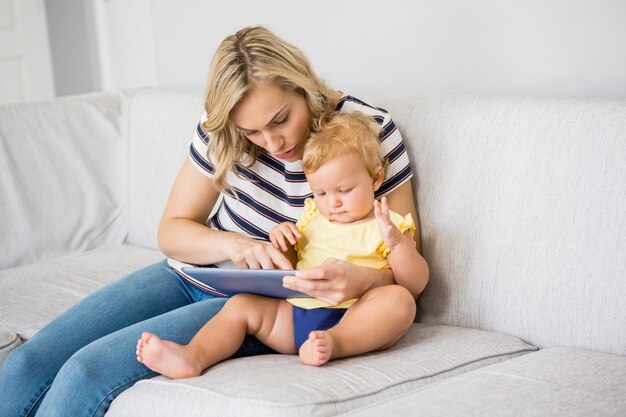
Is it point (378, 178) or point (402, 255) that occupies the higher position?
point (378, 178)

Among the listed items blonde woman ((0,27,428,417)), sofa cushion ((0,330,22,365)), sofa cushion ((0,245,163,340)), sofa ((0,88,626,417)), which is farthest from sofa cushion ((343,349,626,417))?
sofa cushion ((0,245,163,340))

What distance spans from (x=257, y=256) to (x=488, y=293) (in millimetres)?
508

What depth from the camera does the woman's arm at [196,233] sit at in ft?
5.99

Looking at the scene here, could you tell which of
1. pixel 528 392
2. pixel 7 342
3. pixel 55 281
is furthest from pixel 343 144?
pixel 55 281

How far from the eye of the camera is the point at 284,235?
5.81 ft

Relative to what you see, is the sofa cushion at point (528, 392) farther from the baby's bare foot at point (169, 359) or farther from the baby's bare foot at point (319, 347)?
the baby's bare foot at point (169, 359)

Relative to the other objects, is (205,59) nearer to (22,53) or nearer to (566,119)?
(566,119)

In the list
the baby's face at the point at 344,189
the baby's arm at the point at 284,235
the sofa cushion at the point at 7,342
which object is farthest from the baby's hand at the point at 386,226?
the sofa cushion at the point at 7,342

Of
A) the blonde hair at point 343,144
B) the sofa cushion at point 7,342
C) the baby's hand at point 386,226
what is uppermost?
the blonde hair at point 343,144

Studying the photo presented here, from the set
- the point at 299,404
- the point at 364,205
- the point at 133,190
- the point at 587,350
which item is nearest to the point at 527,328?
the point at 587,350

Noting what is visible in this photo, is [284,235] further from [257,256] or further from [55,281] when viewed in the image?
[55,281]

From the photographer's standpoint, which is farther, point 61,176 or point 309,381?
point 61,176

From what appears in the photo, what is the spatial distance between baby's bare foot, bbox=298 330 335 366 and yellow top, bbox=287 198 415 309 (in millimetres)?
150

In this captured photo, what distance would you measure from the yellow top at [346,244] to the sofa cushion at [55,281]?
0.76 metres
